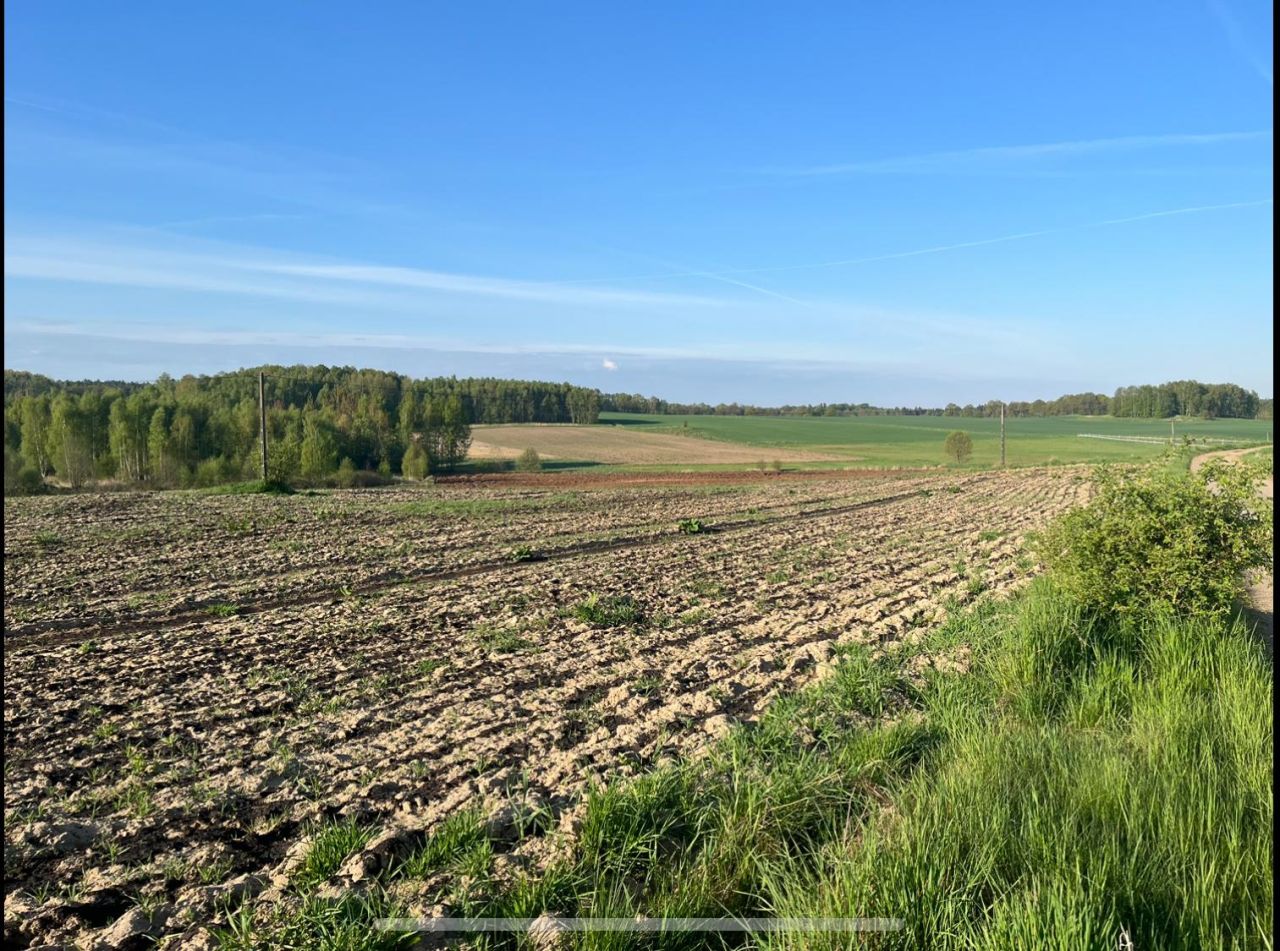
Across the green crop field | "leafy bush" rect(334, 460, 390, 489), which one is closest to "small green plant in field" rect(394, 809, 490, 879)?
"leafy bush" rect(334, 460, 390, 489)

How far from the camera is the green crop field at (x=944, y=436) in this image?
80.4m

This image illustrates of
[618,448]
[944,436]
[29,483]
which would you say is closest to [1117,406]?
[944,436]

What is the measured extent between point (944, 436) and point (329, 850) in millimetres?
119466

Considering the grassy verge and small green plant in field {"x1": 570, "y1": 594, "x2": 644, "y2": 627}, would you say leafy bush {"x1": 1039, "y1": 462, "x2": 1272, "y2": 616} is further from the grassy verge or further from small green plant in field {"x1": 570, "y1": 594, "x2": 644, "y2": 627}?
small green plant in field {"x1": 570, "y1": 594, "x2": 644, "y2": 627}

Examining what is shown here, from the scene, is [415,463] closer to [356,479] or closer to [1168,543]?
[356,479]

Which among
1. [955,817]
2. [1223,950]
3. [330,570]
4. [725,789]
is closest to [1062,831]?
[955,817]

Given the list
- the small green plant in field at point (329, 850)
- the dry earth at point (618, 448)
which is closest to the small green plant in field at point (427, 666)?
the small green plant in field at point (329, 850)

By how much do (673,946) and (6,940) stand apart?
3267mm

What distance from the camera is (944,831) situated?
4.41 metres

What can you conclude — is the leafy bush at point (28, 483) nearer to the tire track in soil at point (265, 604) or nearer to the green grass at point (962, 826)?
the tire track in soil at point (265, 604)

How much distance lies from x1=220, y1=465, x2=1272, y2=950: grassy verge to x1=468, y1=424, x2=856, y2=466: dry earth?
226 feet

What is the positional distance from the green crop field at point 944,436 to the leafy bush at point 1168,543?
210 ft

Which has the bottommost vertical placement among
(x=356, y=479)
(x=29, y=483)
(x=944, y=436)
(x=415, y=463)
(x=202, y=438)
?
(x=29, y=483)

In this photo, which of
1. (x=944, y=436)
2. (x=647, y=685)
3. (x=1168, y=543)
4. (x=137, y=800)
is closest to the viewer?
(x=137, y=800)
